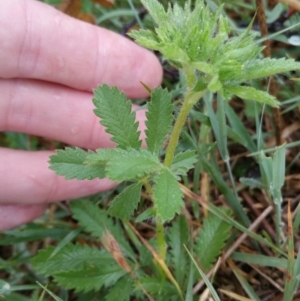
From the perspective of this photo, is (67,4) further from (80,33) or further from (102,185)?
(102,185)

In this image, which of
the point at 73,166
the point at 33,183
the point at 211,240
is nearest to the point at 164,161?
the point at 73,166

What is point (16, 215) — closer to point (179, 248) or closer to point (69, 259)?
point (69, 259)

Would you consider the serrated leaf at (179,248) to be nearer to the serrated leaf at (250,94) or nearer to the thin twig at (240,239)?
the thin twig at (240,239)

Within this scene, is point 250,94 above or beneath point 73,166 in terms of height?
above

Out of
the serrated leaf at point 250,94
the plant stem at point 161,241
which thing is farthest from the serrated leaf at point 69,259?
the serrated leaf at point 250,94

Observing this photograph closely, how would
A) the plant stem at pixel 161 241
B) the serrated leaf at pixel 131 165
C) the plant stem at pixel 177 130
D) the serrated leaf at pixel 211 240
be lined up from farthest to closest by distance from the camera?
the serrated leaf at pixel 211 240 < the plant stem at pixel 161 241 < the plant stem at pixel 177 130 < the serrated leaf at pixel 131 165
